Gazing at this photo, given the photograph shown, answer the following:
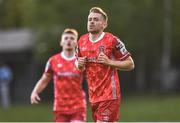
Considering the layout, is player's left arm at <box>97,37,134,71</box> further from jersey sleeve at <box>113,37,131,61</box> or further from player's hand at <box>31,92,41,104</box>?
player's hand at <box>31,92,41,104</box>

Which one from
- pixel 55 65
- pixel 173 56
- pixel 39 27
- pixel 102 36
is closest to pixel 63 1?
pixel 39 27

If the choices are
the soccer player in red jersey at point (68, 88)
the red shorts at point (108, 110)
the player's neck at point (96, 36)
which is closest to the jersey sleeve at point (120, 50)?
the player's neck at point (96, 36)

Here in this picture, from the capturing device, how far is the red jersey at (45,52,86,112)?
1178cm

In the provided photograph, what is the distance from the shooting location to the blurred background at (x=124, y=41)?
36.1 m

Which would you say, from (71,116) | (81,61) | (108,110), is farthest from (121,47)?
(71,116)

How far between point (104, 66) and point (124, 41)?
91.6 feet

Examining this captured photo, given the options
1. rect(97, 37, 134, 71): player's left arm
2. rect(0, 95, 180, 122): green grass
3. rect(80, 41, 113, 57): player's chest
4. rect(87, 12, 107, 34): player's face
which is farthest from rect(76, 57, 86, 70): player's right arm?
rect(0, 95, 180, 122): green grass

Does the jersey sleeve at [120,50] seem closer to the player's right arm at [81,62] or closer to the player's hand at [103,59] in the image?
the player's hand at [103,59]

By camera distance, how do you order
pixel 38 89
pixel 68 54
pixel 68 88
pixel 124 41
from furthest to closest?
pixel 124 41, pixel 68 54, pixel 68 88, pixel 38 89

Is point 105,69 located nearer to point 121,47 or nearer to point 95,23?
point 121,47

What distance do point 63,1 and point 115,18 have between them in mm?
2986

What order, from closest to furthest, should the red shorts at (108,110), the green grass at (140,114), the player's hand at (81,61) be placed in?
the red shorts at (108,110)
the player's hand at (81,61)
the green grass at (140,114)

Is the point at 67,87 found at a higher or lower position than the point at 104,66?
lower

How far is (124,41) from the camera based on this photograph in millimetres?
36844
